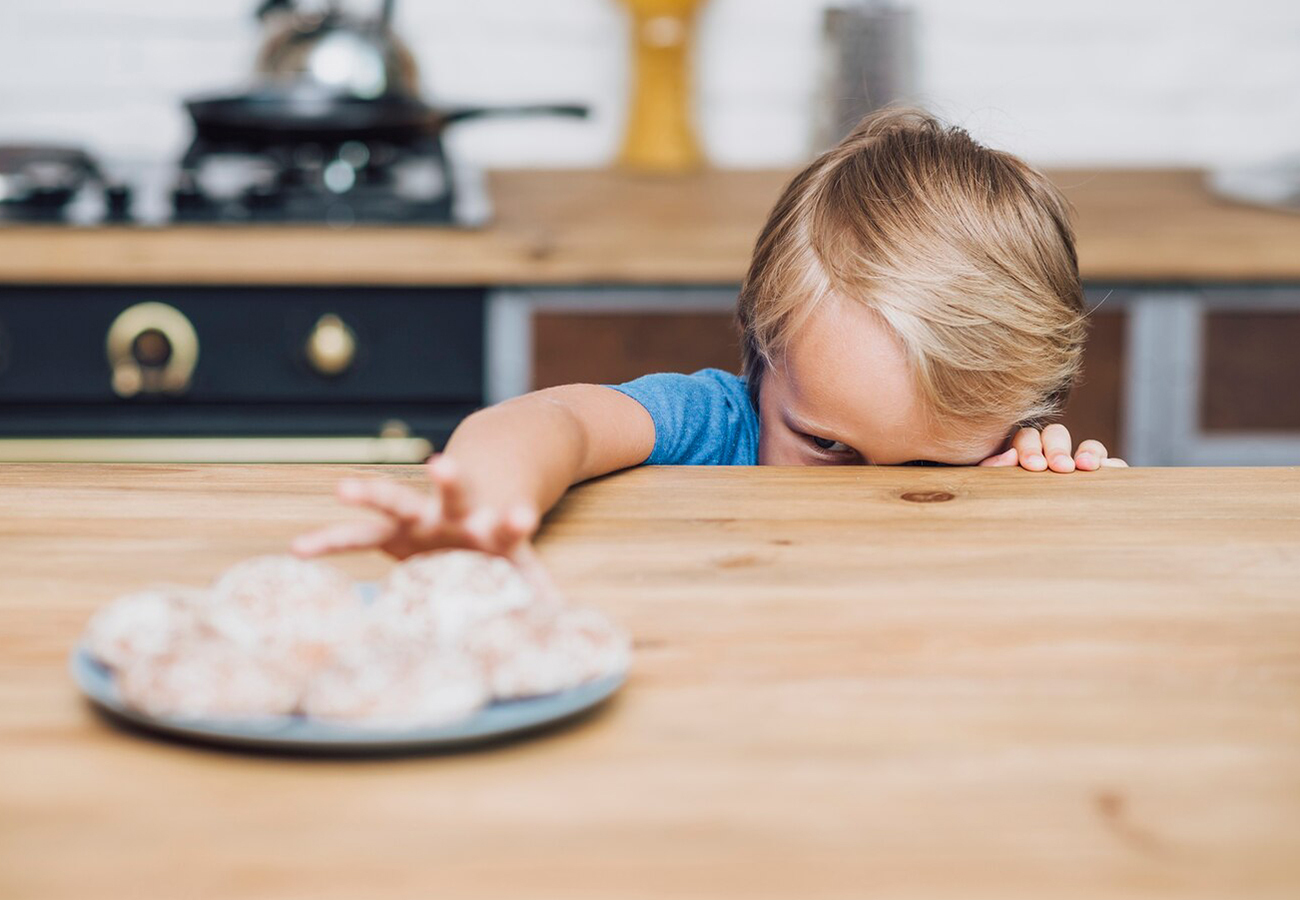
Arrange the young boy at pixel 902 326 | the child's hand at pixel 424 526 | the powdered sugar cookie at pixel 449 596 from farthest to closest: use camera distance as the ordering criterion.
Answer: the young boy at pixel 902 326 < the child's hand at pixel 424 526 < the powdered sugar cookie at pixel 449 596

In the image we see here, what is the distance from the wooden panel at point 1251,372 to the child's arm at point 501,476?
42.2 inches

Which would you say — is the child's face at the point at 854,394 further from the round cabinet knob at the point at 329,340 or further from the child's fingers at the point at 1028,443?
the round cabinet knob at the point at 329,340

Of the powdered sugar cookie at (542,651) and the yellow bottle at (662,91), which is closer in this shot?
the powdered sugar cookie at (542,651)

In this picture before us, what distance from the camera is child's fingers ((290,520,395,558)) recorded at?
0.56 metres

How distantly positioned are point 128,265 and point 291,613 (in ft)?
4.07

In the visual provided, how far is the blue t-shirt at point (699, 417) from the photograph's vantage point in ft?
3.38

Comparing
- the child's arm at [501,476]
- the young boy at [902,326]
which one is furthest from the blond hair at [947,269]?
the child's arm at [501,476]

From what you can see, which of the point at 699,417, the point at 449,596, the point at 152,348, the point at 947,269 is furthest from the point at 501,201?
the point at 449,596

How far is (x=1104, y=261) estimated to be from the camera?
1634mm

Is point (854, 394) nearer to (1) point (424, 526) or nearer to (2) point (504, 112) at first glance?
(1) point (424, 526)

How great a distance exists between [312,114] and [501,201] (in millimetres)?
282

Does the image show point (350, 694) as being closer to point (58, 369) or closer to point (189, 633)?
point (189, 633)

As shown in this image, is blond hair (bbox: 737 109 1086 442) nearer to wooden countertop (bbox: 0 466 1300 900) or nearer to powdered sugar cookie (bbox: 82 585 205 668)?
wooden countertop (bbox: 0 466 1300 900)

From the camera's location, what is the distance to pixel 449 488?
1.90ft
